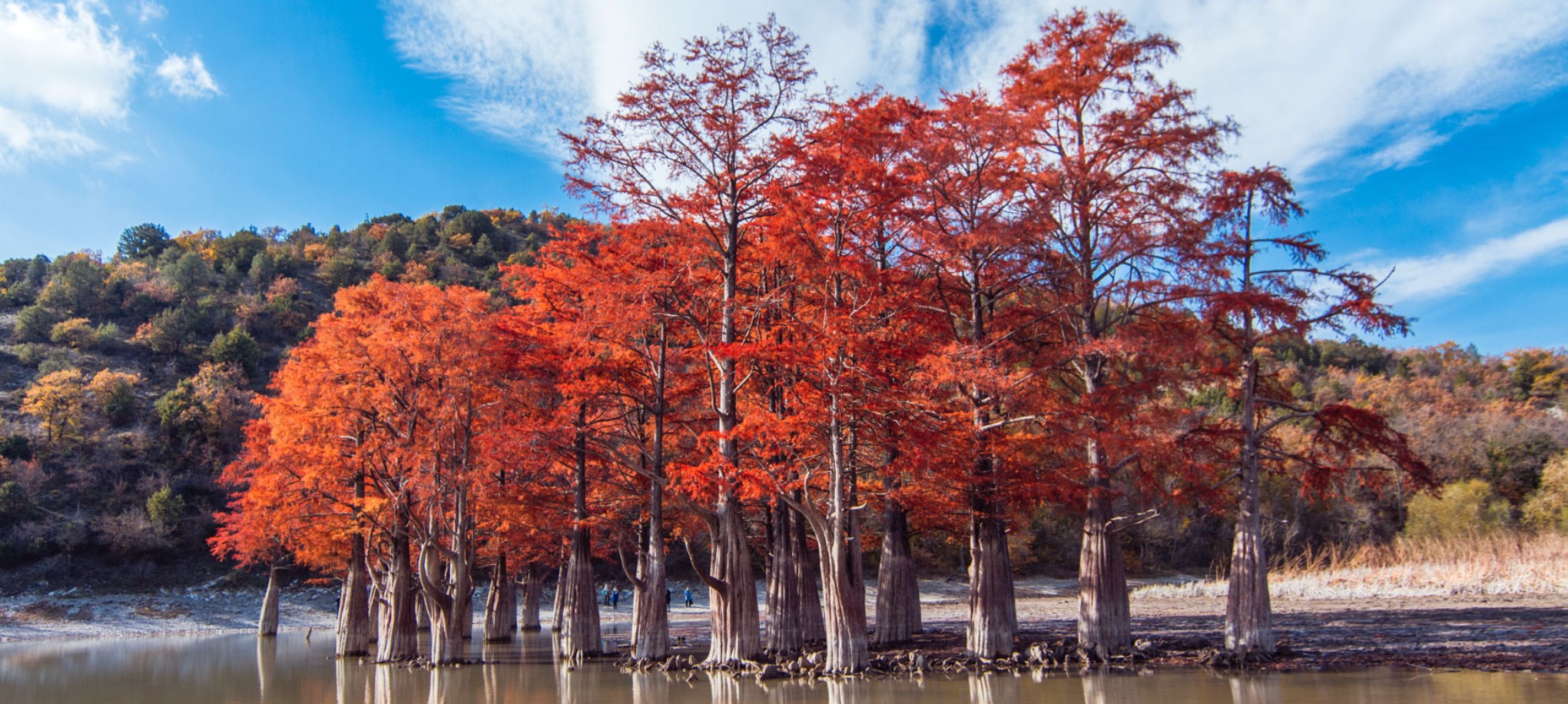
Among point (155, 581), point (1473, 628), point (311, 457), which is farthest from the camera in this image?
point (155, 581)

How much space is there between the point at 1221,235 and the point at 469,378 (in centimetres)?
1657

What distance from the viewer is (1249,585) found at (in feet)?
54.7

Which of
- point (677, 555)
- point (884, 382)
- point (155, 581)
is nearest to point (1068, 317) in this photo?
point (884, 382)

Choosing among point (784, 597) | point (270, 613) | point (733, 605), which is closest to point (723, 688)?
point (733, 605)

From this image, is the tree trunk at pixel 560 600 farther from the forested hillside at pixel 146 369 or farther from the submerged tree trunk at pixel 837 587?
the forested hillside at pixel 146 369

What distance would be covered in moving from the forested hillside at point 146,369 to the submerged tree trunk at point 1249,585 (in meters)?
33.1

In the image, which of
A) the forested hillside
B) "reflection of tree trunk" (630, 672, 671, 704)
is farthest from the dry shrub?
"reflection of tree trunk" (630, 672, 671, 704)

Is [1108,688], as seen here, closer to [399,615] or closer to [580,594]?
[580,594]

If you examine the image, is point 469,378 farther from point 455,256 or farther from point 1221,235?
point 455,256

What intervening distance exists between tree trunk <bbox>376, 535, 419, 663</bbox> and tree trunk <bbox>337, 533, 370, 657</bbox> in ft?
9.95

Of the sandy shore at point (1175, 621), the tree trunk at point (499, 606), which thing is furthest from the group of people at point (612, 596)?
the tree trunk at point (499, 606)

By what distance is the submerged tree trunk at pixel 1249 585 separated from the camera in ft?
54.9

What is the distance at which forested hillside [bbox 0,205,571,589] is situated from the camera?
4631 centimetres

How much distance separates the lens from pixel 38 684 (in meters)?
22.1
